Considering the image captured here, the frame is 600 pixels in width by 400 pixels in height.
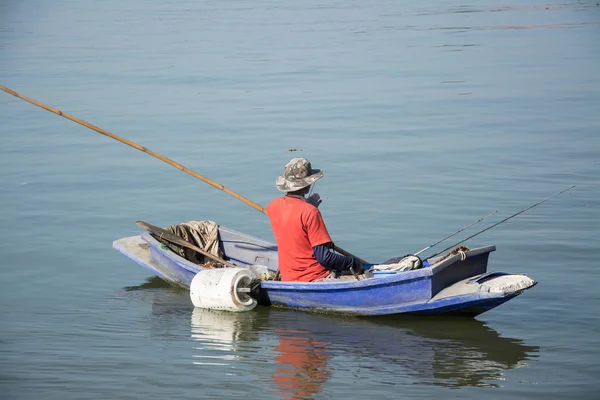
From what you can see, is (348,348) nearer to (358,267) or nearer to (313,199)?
(358,267)

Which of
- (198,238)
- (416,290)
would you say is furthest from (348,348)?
(198,238)

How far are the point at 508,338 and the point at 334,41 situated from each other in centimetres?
2081

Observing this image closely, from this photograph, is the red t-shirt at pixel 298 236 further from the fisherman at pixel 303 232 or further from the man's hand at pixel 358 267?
the man's hand at pixel 358 267

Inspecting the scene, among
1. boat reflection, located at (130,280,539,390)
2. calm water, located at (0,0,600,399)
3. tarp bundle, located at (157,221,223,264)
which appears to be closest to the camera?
boat reflection, located at (130,280,539,390)

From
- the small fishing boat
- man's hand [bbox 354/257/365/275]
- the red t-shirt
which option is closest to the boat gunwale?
the small fishing boat

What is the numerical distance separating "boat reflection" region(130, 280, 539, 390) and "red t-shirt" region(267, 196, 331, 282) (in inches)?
16.7

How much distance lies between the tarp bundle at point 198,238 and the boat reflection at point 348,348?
82cm

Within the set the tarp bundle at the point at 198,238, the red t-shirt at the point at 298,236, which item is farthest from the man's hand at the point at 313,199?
the tarp bundle at the point at 198,238

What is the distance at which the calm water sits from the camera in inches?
315

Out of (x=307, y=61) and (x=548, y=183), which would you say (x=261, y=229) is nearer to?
(x=548, y=183)

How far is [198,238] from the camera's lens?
10344mm

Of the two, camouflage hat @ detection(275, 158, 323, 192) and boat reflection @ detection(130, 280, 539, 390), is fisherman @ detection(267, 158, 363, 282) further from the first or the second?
boat reflection @ detection(130, 280, 539, 390)

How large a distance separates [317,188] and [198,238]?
13.4 ft

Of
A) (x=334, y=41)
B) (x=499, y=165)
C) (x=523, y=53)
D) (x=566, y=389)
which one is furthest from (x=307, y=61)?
(x=566, y=389)
